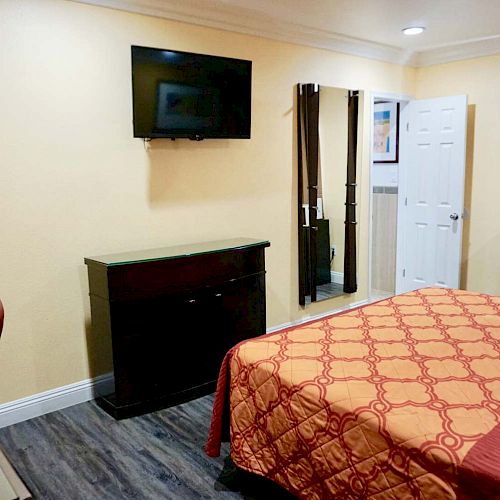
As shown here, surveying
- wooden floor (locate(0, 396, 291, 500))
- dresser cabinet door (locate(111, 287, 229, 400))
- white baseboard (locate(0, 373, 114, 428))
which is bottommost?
wooden floor (locate(0, 396, 291, 500))

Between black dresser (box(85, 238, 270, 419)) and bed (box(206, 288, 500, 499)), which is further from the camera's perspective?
black dresser (box(85, 238, 270, 419))

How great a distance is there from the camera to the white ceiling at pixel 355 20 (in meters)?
3.32

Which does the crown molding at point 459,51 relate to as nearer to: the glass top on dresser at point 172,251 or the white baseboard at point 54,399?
the glass top on dresser at point 172,251

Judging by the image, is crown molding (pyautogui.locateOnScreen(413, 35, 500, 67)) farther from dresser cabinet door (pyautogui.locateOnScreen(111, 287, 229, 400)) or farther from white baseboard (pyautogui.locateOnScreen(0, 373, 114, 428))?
white baseboard (pyautogui.locateOnScreen(0, 373, 114, 428))

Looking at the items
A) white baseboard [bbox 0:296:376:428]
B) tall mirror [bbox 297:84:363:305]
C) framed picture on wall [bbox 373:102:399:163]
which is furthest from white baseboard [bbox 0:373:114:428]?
framed picture on wall [bbox 373:102:399:163]

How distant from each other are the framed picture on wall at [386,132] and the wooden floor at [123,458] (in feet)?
11.3

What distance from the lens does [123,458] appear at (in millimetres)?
2590

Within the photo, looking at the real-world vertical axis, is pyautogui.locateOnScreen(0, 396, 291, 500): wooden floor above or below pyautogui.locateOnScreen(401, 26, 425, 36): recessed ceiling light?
below

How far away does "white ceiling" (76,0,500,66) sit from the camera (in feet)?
10.9

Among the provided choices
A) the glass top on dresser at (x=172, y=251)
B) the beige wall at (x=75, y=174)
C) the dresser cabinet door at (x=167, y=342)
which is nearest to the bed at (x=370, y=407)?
the dresser cabinet door at (x=167, y=342)

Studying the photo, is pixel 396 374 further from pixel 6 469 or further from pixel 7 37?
pixel 7 37

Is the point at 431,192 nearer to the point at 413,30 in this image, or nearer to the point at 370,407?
the point at 413,30

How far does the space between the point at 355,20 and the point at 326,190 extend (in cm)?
139

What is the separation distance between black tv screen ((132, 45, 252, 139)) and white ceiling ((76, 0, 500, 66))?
0.32 metres
